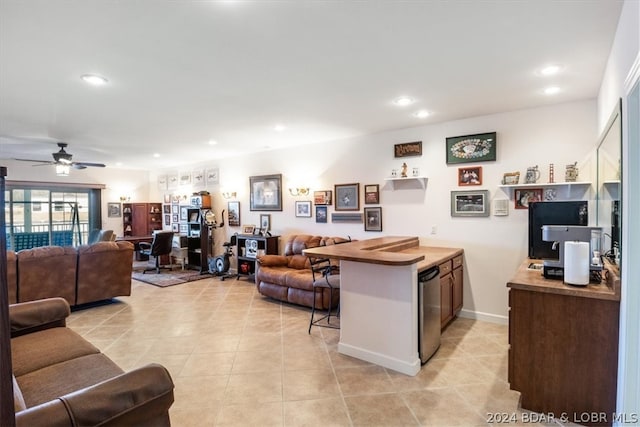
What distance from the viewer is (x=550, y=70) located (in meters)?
2.71

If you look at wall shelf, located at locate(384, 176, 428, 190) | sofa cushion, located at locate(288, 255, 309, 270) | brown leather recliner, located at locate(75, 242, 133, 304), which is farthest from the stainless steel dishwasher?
brown leather recliner, located at locate(75, 242, 133, 304)

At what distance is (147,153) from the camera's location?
21.5 feet

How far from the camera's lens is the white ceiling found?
6.19ft

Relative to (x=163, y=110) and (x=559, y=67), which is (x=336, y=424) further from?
(x=163, y=110)

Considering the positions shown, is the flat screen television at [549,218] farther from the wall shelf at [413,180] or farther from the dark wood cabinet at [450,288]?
the wall shelf at [413,180]

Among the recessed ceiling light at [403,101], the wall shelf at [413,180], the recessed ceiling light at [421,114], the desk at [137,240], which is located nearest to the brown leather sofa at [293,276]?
the wall shelf at [413,180]

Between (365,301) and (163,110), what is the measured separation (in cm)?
305

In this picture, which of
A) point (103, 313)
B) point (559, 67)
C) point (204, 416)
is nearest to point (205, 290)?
point (103, 313)

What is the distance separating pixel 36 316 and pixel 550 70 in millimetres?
4511

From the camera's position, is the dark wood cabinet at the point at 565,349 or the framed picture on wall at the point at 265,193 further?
the framed picture on wall at the point at 265,193

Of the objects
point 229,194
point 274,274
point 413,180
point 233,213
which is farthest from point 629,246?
point 229,194

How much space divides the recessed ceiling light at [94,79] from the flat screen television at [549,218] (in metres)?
4.22

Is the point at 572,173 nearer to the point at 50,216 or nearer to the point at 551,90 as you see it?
the point at 551,90

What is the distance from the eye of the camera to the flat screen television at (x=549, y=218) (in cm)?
305
